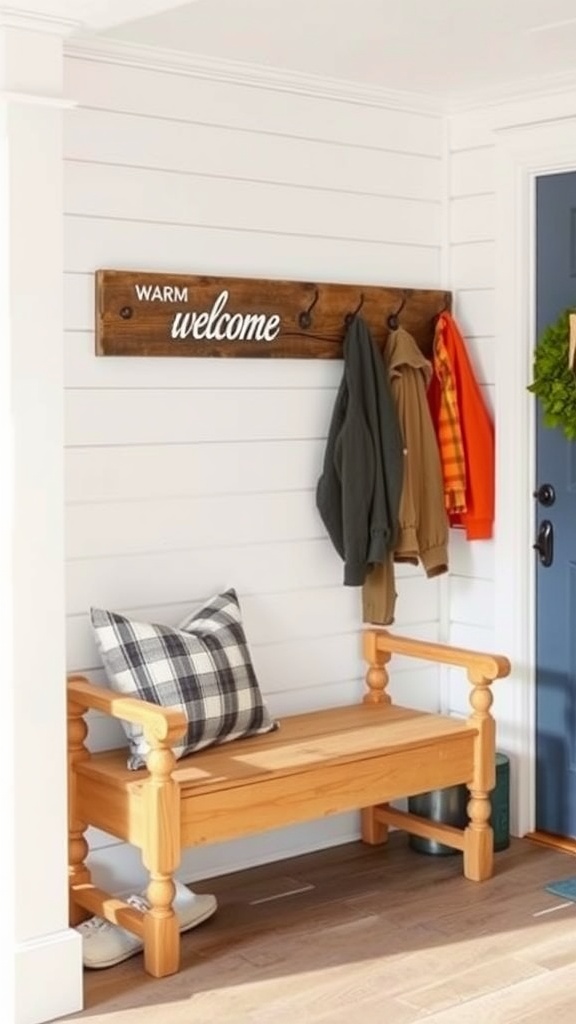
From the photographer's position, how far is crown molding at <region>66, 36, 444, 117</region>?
4.03 meters

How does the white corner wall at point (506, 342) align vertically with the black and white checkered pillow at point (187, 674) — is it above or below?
above

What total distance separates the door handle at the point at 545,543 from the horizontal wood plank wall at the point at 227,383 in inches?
17.1

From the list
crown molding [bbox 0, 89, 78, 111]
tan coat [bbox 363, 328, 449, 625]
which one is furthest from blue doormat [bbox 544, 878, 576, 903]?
crown molding [bbox 0, 89, 78, 111]

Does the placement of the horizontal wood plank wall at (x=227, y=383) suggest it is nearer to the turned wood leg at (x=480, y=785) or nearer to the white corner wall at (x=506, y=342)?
the white corner wall at (x=506, y=342)

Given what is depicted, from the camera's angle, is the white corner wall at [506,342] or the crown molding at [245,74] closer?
the crown molding at [245,74]

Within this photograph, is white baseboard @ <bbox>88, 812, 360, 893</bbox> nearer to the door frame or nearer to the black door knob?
the door frame

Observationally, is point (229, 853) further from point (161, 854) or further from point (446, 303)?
point (446, 303)

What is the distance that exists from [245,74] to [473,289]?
1.04 m

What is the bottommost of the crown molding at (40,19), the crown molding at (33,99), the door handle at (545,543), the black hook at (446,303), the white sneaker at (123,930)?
the white sneaker at (123,930)

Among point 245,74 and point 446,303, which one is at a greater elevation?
point 245,74

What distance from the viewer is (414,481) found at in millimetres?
4684

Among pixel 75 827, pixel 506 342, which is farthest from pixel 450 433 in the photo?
pixel 75 827

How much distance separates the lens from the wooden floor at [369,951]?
3525 mm

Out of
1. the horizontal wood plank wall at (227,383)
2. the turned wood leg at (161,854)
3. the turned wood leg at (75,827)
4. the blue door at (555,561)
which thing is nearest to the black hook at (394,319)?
the horizontal wood plank wall at (227,383)
